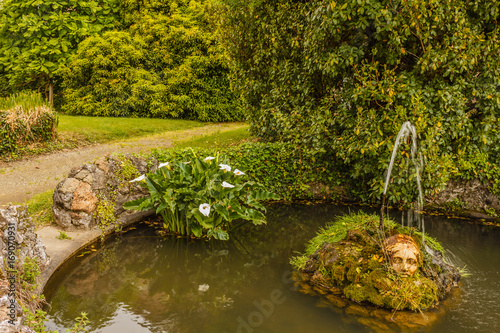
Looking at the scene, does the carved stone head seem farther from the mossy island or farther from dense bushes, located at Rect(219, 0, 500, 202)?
dense bushes, located at Rect(219, 0, 500, 202)

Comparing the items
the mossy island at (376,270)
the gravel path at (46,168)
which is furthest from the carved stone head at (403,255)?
the gravel path at (46,168)

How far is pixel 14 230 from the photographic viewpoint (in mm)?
4246

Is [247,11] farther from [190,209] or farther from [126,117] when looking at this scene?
[126,117]

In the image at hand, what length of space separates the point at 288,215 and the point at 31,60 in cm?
1528

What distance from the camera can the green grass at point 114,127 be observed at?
12914 millimetres

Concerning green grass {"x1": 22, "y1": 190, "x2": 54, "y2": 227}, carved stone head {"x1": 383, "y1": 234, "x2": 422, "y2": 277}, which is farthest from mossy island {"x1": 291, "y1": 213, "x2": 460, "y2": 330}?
green grass {"x1": 22, "y1": 190, "x2": 54, "y2": 227}

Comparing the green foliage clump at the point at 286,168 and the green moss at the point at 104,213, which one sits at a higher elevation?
the green foliage clump at the point at 286,168

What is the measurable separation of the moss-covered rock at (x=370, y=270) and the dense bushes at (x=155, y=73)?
1333 centimetres

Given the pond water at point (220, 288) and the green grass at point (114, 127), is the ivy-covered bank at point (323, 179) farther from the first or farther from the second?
the green grass at point (114, 127)

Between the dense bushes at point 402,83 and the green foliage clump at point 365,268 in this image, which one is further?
the dense bushes at point 402,83

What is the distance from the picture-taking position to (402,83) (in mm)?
6562

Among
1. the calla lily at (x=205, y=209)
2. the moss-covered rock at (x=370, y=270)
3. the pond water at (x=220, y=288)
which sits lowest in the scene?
the pond water at (x=220, y=288)

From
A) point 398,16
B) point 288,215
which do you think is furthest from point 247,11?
point 288,215

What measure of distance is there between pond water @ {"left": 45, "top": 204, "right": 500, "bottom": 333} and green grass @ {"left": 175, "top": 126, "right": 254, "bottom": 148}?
481cm
